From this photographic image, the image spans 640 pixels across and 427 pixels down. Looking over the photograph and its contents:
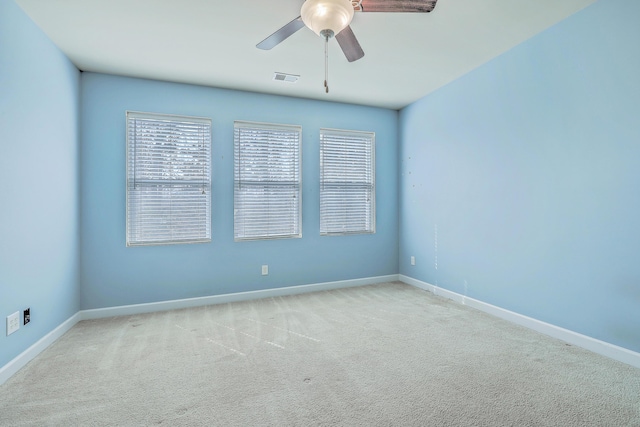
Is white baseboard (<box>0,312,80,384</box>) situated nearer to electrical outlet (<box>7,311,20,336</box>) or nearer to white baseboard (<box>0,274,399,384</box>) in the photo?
white baseboard (<box>0,274,399,384</box>)

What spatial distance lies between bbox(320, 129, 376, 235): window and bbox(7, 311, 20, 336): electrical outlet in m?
3.03

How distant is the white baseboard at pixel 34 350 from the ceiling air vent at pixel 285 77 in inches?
128

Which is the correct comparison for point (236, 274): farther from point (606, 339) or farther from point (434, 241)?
point (606, 339)

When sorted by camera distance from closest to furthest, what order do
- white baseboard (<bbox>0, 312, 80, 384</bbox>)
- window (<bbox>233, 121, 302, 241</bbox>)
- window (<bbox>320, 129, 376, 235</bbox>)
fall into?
white baseboard (<bbox>0, 312, 80, 384</bbox>) < window (<bbox>233, 121, 302, 241</bbox>) < window (<bbox>320, 129, 376, 235</bbox>)

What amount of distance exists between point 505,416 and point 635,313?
135cm

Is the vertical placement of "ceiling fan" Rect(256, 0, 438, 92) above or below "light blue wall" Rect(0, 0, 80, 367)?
above

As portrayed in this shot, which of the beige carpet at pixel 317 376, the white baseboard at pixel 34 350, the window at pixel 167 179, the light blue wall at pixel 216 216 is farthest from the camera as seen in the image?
the window at pixel 167 179

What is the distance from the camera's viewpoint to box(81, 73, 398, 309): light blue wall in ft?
10.5

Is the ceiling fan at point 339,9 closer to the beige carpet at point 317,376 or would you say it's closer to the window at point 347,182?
the beige carpet at point 317,376

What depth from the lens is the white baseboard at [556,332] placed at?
2.17 m

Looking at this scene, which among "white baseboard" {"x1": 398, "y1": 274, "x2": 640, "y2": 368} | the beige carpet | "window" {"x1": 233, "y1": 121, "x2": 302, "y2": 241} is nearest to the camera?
the beige carpet

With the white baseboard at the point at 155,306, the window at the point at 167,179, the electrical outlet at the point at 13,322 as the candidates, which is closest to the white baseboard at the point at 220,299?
the white baseboard at the point at 155,306

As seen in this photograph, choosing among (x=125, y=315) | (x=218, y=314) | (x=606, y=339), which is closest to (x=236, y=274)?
(x=218, y=314)

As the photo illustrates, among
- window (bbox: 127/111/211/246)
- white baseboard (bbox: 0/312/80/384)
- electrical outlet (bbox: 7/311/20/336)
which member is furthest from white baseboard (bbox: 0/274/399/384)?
window (bbox: 127/111/211/246)
